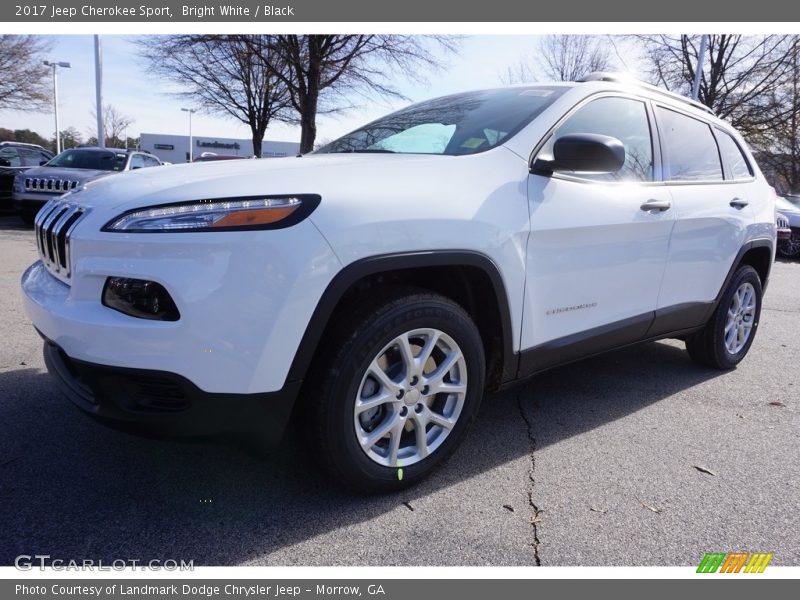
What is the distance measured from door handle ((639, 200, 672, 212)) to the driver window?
6.0 inches

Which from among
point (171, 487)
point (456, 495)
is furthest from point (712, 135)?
point (171, 487)

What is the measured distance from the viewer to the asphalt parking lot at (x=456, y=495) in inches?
79.3

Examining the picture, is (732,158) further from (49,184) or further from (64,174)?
(49,184)

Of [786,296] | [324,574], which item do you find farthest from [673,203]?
[786,296]

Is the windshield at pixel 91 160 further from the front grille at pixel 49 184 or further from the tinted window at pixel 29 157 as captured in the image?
the tinted window at pixel 29 157

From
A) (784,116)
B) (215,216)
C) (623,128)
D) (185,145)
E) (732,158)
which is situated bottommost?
(185,145)

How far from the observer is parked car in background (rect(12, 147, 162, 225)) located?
9.39 m

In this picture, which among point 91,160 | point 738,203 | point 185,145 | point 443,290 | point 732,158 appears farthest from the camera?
A: point 185,145

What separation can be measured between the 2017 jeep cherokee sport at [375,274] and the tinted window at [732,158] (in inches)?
37.8

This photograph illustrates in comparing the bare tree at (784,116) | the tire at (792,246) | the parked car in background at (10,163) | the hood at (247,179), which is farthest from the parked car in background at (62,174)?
the bare tree at (784,116)

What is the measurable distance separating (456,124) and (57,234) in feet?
6.02

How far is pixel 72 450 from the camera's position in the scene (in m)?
2.55

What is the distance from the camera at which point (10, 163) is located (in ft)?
37.0

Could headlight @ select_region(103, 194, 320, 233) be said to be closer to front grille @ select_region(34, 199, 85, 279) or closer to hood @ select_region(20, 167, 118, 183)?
front grille @ select_region(34, 199, 85, 279)
